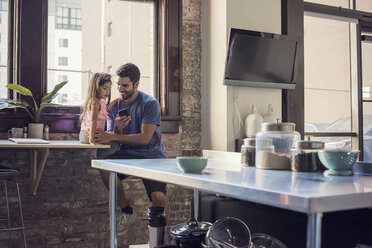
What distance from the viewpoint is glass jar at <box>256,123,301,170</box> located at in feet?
6.40

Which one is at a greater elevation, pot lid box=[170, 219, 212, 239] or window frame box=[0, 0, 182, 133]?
window frame box=[0, 0, 182, 133]

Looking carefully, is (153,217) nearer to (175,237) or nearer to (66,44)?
(175,237)

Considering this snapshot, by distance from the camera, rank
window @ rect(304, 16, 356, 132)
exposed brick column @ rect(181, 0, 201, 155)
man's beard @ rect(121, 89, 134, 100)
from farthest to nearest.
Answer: window @ rect(304, 16, 356, 132) → exposed brick column @ rect(181, 0, 201, 155) → man's beard @ rect(121, 89, 134, 100)

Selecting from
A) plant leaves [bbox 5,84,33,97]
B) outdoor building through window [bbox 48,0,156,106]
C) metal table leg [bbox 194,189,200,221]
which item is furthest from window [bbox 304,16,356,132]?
plant leaves [bbox 5,84,33,97]

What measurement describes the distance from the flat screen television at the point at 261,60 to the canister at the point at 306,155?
2.48 meters

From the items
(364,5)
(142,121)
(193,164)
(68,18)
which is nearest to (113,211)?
(193,164)

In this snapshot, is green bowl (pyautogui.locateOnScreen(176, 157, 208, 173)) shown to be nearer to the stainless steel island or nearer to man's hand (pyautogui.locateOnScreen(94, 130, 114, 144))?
the stainless steel island

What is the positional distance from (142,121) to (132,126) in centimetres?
13

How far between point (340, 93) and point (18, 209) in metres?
3.80

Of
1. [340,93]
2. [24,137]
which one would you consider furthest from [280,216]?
[340,93]

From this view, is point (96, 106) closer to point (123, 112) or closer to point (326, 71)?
point (123, 112)

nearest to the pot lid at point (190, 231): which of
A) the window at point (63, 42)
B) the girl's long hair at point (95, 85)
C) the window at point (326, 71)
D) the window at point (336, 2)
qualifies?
the girl's long hair at point (95, 85)

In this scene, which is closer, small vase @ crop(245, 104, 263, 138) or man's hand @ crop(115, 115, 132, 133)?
man's hand @ crop(115, 115, 132, 133)

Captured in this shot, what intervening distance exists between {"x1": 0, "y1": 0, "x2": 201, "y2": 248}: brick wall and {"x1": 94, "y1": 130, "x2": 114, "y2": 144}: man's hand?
520 millimetres
